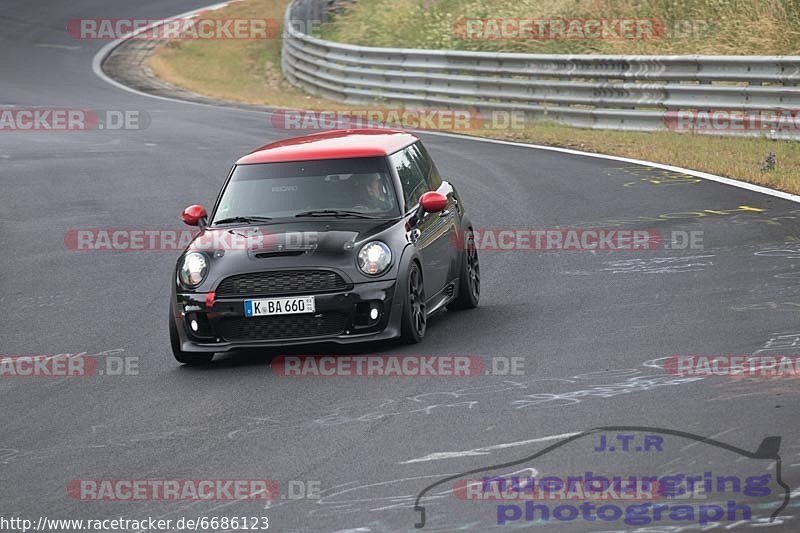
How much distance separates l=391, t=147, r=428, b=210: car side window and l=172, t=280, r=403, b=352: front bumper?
1.16m

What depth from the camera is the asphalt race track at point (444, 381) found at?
6902mm

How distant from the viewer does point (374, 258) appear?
995 centimetres

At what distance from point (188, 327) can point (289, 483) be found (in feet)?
11.0

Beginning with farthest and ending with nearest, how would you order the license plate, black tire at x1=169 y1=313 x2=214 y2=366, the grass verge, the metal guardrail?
the metal guardrail, the grass verge, black tire at x1=169 y1=313 x2=214 y2=366, the license plate

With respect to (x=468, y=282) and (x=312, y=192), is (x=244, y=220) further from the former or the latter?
(x=468, y=282)

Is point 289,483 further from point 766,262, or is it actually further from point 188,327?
point 766,262

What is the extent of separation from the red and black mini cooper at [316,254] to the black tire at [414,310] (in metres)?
0.01

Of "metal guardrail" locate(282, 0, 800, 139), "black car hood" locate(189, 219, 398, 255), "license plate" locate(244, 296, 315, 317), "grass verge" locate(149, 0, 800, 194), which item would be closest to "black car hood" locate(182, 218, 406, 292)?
"black car hood" locate(189, 219, 398, 255)

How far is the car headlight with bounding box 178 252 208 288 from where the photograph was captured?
10055 millimetres

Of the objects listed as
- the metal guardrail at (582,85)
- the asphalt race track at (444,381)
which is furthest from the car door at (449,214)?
the metal guardrail at (582,85)

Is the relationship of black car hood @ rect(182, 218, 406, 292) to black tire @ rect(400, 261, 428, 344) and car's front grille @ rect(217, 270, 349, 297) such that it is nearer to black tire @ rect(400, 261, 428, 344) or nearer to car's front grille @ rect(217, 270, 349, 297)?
car's front grille @ rect(217, 270, 349, 297)

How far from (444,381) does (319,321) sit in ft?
3.93

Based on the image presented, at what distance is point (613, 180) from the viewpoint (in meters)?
18.0

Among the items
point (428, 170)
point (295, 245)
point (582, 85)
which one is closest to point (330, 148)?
point (428, 170)
